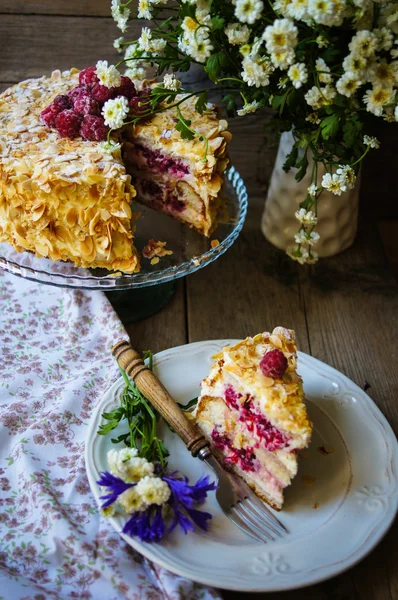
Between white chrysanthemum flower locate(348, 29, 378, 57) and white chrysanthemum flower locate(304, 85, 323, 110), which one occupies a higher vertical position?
white chrysanthemum flower locate(348, 29, 378, 57)

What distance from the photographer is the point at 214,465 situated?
60.9 inches

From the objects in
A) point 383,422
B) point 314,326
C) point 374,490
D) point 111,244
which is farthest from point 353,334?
point 111,244

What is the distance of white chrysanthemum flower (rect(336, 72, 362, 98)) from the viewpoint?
60.2 inches

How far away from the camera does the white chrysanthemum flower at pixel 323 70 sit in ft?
5.19

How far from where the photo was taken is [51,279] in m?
1.85

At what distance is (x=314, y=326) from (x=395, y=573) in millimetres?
856

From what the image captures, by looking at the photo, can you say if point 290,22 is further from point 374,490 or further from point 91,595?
point 91,595

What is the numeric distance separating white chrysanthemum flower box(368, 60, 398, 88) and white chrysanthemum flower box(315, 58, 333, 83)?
0.10 m

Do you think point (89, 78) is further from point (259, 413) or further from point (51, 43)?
point (259, 413)

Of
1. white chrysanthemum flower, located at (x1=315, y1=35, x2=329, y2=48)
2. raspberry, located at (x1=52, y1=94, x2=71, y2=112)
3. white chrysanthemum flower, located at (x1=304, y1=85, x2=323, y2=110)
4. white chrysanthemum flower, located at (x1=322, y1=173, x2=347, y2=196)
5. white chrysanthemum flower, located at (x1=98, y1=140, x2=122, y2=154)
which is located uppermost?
white chrysanthemum flower, located at (x1=315, y1=35, x2=329, y2=48)

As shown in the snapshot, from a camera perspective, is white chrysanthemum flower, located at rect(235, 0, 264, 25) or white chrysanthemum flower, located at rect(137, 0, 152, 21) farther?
white chrysanthemum flower, located at rect(137, 0, 152, 21)

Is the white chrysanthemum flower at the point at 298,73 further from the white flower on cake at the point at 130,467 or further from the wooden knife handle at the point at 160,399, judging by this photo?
the white flower on cake at the point at 130,467

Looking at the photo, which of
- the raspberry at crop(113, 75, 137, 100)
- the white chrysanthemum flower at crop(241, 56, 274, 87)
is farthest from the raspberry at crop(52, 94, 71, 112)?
the white chrysanthemum flower at crop(241, 56, 274, 87)

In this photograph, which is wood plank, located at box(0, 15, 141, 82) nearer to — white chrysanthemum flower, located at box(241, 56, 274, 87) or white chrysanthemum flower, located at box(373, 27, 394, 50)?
white chrysanthemum flower, located at box(241, 56, 274, 87)
